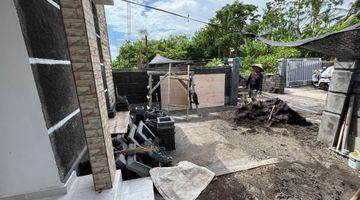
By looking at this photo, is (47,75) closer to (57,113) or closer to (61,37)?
(57,113)

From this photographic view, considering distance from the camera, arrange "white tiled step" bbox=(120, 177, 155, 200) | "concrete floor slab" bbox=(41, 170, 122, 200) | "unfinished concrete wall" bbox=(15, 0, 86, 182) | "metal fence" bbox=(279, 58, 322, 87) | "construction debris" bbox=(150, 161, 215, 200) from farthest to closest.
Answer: "metal fence" bbox=(279, 58, 322, 87) < "construction debris" bbox=(150, 161, 215, 200) < "white tiled step" bbox=(120, 177, 155, 200) < "concrete floor slab" bbox=(41, 170, 122, 200) < "unfinished concrete wall" bbox=(15, 0, 86, 182)

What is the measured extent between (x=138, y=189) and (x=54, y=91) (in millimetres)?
1934

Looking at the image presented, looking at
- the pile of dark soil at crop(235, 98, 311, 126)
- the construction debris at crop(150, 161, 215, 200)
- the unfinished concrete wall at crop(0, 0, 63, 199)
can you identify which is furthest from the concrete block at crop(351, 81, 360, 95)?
the unfinished concrete wall at crop(0, 0, 63, 199)

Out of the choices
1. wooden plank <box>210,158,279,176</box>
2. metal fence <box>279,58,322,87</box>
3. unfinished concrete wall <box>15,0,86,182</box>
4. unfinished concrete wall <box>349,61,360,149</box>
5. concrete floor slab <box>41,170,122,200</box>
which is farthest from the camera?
metal fence <box>279,58,322,87</box>

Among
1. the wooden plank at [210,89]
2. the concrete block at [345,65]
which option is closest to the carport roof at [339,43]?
the concrete block at [345,65]

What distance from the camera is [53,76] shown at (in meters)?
3.02

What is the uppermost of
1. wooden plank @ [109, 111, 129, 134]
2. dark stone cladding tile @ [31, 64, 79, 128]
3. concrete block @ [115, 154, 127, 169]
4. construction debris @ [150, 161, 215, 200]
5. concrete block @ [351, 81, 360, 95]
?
dark stone cladding tile @ [31, 64, 79, 128]

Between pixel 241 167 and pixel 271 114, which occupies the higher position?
pixel 271 114

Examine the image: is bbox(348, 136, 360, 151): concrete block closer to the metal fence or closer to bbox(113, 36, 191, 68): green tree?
the metal fence

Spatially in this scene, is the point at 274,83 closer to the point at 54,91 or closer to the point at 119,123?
the point at 119,123

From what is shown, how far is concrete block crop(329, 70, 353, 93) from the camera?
4703mm

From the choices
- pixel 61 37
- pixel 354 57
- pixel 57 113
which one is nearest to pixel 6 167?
pixel 57 113

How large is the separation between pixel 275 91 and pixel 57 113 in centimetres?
1239

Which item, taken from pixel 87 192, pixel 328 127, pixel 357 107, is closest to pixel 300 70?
pixel 328 127
